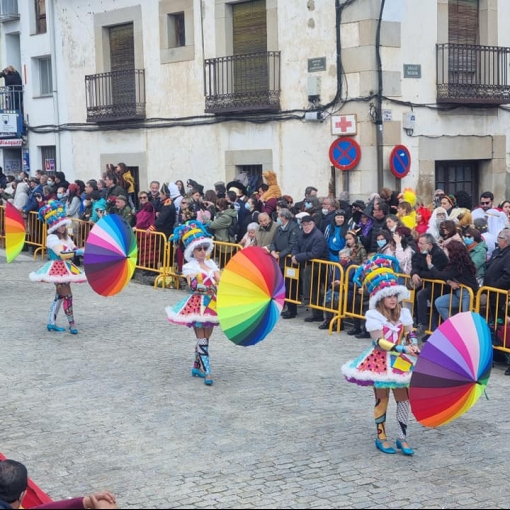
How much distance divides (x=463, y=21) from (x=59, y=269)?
979 centimetres

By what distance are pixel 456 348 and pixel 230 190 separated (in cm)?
1055

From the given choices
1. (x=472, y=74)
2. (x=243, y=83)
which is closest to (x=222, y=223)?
(x=243, y=83)

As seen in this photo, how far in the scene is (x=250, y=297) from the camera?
30.9 feet

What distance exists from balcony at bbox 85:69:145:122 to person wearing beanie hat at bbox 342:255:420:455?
14518 mm

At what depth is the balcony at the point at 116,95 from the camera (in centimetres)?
2236

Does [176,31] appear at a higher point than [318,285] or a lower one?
higher

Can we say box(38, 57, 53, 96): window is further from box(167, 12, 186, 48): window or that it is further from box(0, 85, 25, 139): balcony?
box(167, 12, 186, 48): window

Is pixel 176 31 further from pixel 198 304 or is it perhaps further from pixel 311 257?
pixel 198 304

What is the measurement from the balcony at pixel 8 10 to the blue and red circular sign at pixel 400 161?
43.2 feet

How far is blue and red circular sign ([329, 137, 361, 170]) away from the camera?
57.2 ft

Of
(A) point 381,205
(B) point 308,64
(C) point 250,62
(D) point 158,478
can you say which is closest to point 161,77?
(C) point 250,62

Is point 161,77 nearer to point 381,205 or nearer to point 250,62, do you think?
point 250,62

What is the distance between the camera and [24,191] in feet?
70.6

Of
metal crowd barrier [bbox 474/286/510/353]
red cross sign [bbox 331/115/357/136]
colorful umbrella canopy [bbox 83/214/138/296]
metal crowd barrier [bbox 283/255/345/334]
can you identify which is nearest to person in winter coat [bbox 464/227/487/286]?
metal crowd barrier [bbox 474/286/510/353]
